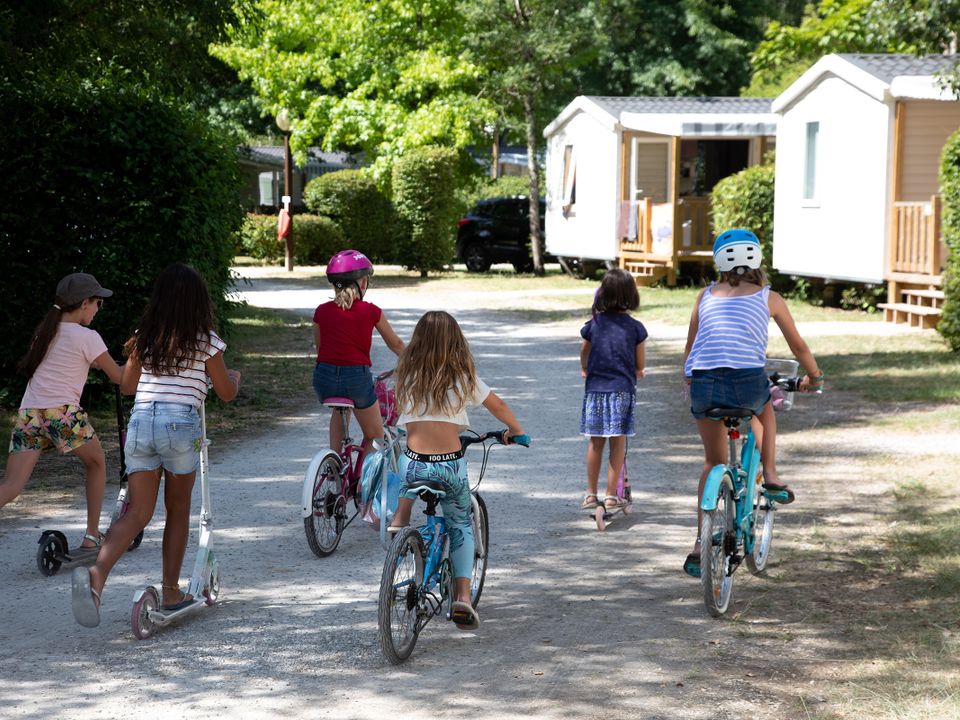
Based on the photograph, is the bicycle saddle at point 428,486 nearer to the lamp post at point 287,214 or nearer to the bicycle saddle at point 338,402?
the bicycle saddle at point 338,402

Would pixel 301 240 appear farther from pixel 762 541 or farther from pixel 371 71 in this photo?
pixel 762 541

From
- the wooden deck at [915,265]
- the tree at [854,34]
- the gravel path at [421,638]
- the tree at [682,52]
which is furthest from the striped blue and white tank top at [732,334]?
the tree at [682,52]

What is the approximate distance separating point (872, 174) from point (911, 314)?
100 inches

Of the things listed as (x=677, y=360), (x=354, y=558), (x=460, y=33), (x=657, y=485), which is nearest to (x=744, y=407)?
(x=354, y=558)

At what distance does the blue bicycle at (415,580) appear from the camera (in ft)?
16.4

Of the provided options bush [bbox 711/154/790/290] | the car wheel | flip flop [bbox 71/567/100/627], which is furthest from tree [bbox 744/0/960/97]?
flip flop [bbox 71/567/100/627]

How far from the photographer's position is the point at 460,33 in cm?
3447

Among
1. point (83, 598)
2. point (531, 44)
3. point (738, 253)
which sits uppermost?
point (531, 44)

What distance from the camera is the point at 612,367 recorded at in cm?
755

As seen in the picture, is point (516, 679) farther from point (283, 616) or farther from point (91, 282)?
point (91, 282)

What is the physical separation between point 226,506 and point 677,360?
310 inches

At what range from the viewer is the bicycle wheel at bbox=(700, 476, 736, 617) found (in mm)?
5594

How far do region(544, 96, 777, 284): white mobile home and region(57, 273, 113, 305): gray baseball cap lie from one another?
1988 cm

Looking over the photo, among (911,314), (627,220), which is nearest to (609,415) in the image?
(911,314)
